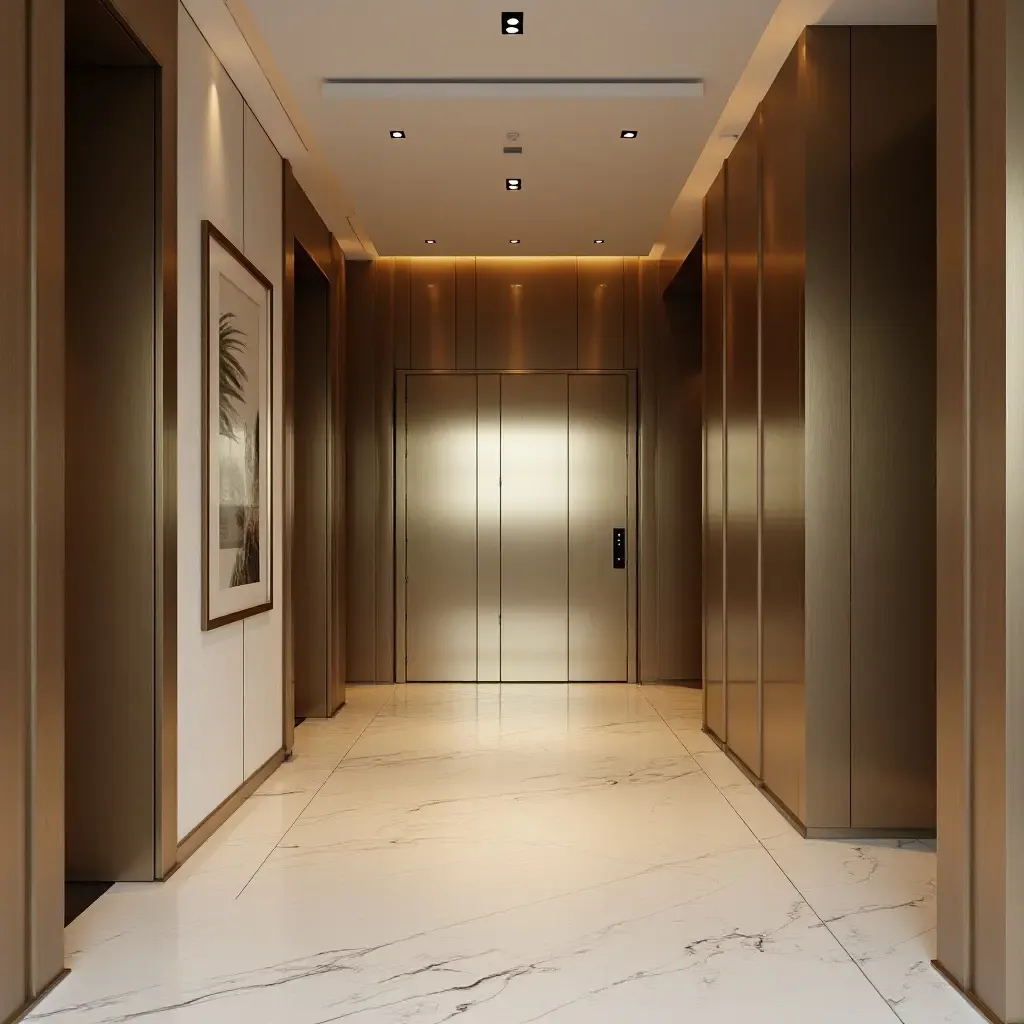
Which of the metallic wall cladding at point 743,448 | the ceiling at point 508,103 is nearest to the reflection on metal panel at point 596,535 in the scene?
the ceiling at point 508,103

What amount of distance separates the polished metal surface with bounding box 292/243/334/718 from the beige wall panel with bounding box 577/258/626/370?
2.37 meters

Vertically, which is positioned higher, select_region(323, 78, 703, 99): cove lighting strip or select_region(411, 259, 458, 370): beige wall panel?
select_region(323, 78, 703, 99): cove lighting strip

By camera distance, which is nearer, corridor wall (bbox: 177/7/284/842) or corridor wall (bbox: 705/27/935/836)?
corridor wall (bbox: 177/7/284/842)

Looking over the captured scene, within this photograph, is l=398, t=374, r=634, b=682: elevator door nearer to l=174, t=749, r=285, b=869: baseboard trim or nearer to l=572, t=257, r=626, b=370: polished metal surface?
l=572, t=257, r=626, b=370: polished metal surface

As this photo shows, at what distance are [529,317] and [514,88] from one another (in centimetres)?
385

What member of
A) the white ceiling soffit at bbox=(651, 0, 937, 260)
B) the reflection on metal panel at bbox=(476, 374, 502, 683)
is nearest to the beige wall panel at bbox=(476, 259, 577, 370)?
the reflection on metal panel at bbox=(476, 374, 502, 683)

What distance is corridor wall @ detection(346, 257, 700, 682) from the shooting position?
8570 millimetres

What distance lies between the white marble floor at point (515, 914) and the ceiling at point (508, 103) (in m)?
3.25

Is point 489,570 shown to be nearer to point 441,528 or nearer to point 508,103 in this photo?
point 441,528

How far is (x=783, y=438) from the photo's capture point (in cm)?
463

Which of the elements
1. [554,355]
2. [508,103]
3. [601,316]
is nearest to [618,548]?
[554,355]

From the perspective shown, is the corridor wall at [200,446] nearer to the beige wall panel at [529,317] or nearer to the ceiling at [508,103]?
the ceiling at [508,103]

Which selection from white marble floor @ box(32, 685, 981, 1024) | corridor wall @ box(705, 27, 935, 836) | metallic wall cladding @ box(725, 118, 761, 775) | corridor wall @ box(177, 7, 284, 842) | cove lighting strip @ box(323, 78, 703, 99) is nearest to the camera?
white marble floor @ box(32, 685, 981, 1024)

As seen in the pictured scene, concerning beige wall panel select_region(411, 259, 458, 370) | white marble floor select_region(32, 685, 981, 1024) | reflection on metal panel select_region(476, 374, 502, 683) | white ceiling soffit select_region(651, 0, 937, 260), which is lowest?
white marble floor select_region(32, 685, 981, 1024)
